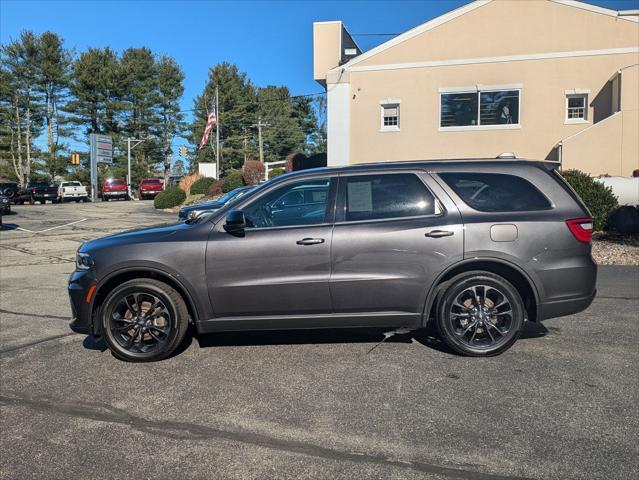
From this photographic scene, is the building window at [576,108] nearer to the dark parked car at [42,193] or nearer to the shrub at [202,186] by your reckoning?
the shrub at [202,186]

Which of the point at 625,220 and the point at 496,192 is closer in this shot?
the point at 496,192

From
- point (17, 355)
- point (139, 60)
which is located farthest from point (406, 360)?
point (139, 60)

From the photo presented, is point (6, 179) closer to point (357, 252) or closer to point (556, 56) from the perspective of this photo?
point (556, 56)

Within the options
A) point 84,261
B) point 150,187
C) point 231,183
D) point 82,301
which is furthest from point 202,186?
point 82,301

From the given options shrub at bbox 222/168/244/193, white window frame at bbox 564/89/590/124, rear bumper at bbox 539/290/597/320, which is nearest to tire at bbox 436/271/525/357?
rear bumper at bbox 539/290/597/320

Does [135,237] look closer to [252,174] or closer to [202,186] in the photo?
[252,174]

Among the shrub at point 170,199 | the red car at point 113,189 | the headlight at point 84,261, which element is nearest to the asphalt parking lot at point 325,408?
the headlight at point 84,261

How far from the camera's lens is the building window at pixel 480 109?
66.6 ft

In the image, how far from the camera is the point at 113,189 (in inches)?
1882

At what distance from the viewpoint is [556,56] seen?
775 inches

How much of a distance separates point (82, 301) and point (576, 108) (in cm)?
1931

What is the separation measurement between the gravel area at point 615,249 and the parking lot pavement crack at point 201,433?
9.15m

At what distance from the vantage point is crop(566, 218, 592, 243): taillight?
195 inches

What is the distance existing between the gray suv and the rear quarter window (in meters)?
0.01
